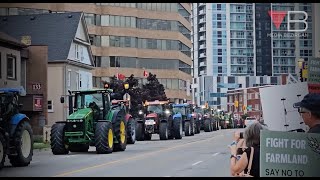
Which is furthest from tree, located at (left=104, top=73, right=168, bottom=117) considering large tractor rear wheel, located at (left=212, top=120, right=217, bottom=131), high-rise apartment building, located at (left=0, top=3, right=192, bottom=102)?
large tractor rear wheel, located at (left=212, top=120, right=217, bottom=131)

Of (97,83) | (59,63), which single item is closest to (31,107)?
(59,63)

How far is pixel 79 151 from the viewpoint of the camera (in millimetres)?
24781

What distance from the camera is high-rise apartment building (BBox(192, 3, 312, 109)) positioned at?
11.3 metres

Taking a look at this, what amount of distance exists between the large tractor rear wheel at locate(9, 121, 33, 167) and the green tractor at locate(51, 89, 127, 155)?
157 inches

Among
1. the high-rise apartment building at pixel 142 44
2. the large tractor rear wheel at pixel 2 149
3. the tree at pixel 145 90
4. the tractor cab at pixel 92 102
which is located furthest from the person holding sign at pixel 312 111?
the tree at pixel 145 90

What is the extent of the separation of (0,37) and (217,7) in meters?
19.8

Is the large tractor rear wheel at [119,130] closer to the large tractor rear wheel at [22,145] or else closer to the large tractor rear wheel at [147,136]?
the large tractor rear wheel at [22,145]

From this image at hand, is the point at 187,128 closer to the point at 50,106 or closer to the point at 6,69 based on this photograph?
the point at 50,106

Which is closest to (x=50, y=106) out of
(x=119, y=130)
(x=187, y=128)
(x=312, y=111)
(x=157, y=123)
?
(x=157, y=123)

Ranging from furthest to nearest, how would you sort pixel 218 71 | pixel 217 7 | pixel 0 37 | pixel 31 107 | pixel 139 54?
pixel 139 54 < pixel 31 107 < pixel 0 37 < pixel 218 71 < pixel 217 7

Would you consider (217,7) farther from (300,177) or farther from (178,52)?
(178,52)

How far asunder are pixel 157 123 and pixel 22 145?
17.2m

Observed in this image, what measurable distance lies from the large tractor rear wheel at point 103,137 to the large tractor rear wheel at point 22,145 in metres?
3.91

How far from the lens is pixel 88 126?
22.5m
